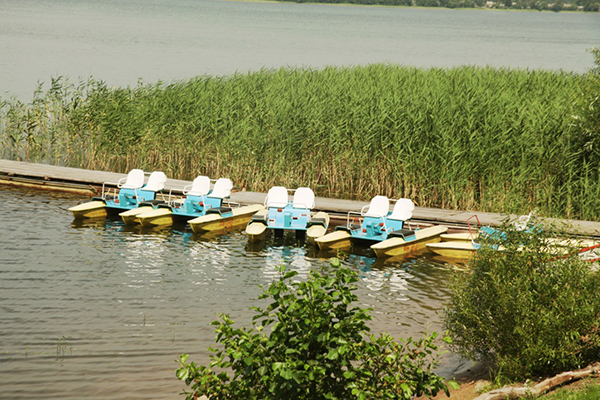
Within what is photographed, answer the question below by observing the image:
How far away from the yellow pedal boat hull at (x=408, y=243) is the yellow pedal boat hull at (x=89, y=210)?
7315 mm

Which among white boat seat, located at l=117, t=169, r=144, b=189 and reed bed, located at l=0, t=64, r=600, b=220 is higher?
reed bed, located at l=0, t=64, r=600, b=220

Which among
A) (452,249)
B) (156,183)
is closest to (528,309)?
(452,249)

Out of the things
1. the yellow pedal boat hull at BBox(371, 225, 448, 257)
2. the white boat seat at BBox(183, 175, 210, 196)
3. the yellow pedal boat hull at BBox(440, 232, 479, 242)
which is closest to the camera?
the yellow pedal boat hull at BBox(371, 225, 448, 257)

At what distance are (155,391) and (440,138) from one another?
510 inches

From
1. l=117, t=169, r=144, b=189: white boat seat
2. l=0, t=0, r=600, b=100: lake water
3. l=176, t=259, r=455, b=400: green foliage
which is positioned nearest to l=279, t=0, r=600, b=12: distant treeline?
l=0, t=0, r=600, b=100: lake water

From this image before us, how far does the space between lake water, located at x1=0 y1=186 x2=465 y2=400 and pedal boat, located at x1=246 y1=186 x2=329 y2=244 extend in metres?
0.40

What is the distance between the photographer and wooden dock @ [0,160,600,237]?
62.7 feet

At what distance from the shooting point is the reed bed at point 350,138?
19625mm

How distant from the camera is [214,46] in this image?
68312mm

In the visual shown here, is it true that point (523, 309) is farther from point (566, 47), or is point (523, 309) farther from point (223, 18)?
point (223, 18)

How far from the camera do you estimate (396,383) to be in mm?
6930

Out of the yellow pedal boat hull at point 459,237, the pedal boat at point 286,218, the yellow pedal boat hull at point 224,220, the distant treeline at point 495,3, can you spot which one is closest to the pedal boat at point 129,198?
the yellow pedal boat hull at point 224,220

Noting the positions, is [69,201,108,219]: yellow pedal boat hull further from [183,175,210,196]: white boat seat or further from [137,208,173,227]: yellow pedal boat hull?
[183,175,210,196]: white boat seat

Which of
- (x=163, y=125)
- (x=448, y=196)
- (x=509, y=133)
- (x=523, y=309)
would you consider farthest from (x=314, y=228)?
(x=523, y=309)
